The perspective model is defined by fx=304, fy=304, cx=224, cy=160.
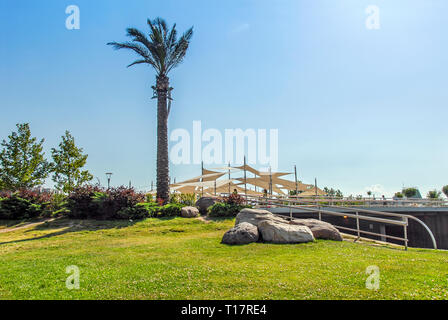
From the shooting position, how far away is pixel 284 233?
1006 centimetres

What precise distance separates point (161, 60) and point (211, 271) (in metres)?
16.8

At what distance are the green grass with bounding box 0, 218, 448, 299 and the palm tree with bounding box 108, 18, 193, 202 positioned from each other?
817 centimetres

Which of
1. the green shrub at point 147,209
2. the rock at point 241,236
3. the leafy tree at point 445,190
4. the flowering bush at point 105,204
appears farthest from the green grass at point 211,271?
the leafy tree at point 445,190

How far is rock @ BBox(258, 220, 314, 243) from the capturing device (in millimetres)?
10000

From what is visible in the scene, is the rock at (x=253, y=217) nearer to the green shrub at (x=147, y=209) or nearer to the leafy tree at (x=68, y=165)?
the green shrub at (x=147, y=209)

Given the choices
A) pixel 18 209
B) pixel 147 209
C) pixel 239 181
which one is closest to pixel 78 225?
pixel 147 209

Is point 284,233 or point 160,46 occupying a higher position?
point 160,46

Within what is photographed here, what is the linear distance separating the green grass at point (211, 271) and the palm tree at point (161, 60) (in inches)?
322

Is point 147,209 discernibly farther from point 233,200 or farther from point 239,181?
point 239,181

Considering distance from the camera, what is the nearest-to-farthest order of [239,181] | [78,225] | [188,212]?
[78,225] < [188,212] < [239,181]

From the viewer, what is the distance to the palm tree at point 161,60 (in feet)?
62.8

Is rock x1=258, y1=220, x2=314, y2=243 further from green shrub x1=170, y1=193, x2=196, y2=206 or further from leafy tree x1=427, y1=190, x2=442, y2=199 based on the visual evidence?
leafy tree x1=427, y1=190, x2=442, y2=199

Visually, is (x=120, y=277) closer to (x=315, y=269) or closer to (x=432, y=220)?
(x=315, y=269)
